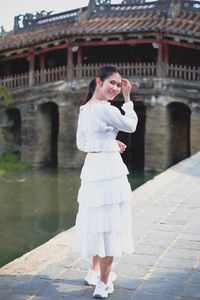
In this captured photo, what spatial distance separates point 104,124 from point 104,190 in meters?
0.53

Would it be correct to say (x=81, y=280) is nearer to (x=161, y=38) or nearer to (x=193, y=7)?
(x=161, y=38)

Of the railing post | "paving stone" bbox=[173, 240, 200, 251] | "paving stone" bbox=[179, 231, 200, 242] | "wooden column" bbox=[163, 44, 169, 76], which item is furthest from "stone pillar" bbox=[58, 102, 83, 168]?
"paving stone" bbox=[173, 240, 200, 251]

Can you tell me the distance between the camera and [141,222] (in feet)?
18.9

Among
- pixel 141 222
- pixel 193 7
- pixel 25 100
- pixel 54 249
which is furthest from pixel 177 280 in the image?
pixel 193 7

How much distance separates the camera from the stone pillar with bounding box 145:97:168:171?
58.2 ft

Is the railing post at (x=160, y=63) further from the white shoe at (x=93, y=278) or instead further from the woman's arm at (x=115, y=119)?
the white shoe at (x=93, y=278)

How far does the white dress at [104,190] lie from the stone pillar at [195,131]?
14.5 metres

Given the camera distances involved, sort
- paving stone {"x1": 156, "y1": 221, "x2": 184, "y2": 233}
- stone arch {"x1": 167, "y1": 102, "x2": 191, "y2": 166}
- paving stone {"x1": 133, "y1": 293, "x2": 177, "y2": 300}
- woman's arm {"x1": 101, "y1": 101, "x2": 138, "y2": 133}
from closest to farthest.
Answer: paving stone {"x1": 133, "y1": 293, "x2": 177, "y2": 300}
woman's arm {"x1": 101, "y1": 101, "x2": 138, "y2": 133}
paving stone {"x1": 156, "y1": 221, "x2": 184, "y2": 233}
stone arch {"x1": 167, "y1": 102, "x2": 191, "y2": 166}

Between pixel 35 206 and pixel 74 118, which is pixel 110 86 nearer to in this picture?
pixel 35 206

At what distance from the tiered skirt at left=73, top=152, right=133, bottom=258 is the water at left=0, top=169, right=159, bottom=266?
3.58 meters

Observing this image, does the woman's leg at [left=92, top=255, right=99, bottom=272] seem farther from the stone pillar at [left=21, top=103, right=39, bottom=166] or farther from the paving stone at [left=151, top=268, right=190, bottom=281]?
the stone pillar at [left=21, top=103, right=39, bottom=166]

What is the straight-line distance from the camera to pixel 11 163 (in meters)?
19.9

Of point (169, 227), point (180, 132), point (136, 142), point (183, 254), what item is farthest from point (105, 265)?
point (136, 142)

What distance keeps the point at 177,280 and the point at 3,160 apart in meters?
17.6
